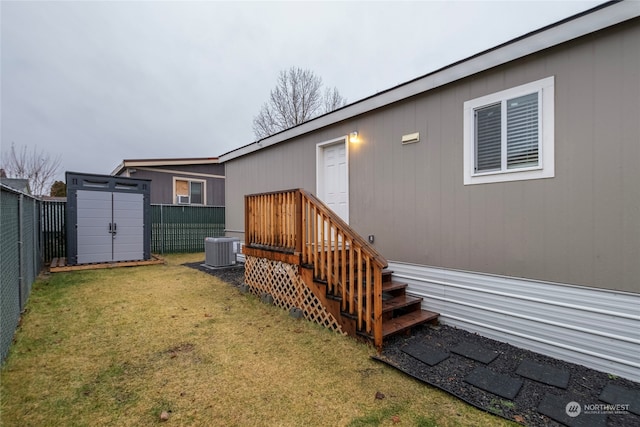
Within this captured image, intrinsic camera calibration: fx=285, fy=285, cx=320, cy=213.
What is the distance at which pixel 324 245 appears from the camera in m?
3.85

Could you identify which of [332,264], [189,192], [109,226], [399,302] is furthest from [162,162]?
[399,302]

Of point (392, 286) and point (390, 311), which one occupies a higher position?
point (392, 286)

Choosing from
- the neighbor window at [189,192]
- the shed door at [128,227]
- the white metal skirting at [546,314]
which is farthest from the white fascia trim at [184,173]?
the white metal skirting at [546,314]

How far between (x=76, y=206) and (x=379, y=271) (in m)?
7.87

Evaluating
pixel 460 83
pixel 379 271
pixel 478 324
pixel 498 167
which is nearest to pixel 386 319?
pixel 379 271

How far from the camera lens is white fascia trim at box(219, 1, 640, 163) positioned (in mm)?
2695

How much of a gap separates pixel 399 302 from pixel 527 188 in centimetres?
210

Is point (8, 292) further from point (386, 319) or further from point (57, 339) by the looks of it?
point (386, 319)

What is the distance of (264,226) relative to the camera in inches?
197

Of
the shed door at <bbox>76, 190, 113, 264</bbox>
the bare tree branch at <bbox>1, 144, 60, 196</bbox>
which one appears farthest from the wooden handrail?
the bare tree branch at <bbox>1, 144, 60, 196</bbox>

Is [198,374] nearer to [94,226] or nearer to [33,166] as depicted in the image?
[94,226]

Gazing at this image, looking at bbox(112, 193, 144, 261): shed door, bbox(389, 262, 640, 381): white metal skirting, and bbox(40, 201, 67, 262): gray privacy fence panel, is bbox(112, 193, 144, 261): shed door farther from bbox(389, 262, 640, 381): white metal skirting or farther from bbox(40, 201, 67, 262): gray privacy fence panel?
bbox(389, 262, 640, 381): white metal skirting

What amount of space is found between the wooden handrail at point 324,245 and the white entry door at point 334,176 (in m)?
1.06

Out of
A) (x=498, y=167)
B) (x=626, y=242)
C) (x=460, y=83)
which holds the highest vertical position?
(x=460, y=83)
